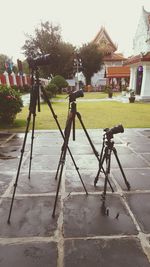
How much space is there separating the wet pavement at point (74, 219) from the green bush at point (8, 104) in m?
4.28

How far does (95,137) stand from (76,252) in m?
5.03

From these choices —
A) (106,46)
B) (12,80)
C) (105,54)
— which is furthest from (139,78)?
(106,46)

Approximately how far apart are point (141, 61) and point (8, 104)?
14.1 metres

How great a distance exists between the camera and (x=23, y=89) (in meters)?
29.6

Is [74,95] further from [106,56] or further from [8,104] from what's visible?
[106,56]

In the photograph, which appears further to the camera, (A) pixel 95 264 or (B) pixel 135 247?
(B) pixel 135 247

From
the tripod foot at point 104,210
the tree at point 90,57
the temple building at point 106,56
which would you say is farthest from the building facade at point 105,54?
the tripod foot at point 104,210

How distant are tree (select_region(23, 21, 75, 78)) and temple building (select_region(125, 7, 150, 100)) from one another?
17899 mm

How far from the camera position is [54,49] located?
41.8 metres

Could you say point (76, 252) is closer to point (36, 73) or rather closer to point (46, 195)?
point (46, 195)

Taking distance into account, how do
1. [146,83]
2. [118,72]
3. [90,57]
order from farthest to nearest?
[90,57], [118,72], [146,83]

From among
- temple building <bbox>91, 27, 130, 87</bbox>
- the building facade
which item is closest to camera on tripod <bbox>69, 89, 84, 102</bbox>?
temple building <bbox>91, 27, 130, 87</bbox>

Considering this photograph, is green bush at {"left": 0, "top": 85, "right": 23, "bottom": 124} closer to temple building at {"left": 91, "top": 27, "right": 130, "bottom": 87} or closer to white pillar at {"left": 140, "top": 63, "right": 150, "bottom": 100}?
white pillar at {"left": 140, "top": 63, "right": 150, "bottom": 100}

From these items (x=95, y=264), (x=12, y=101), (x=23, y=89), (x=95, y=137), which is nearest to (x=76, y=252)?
(x=95, y=264)
